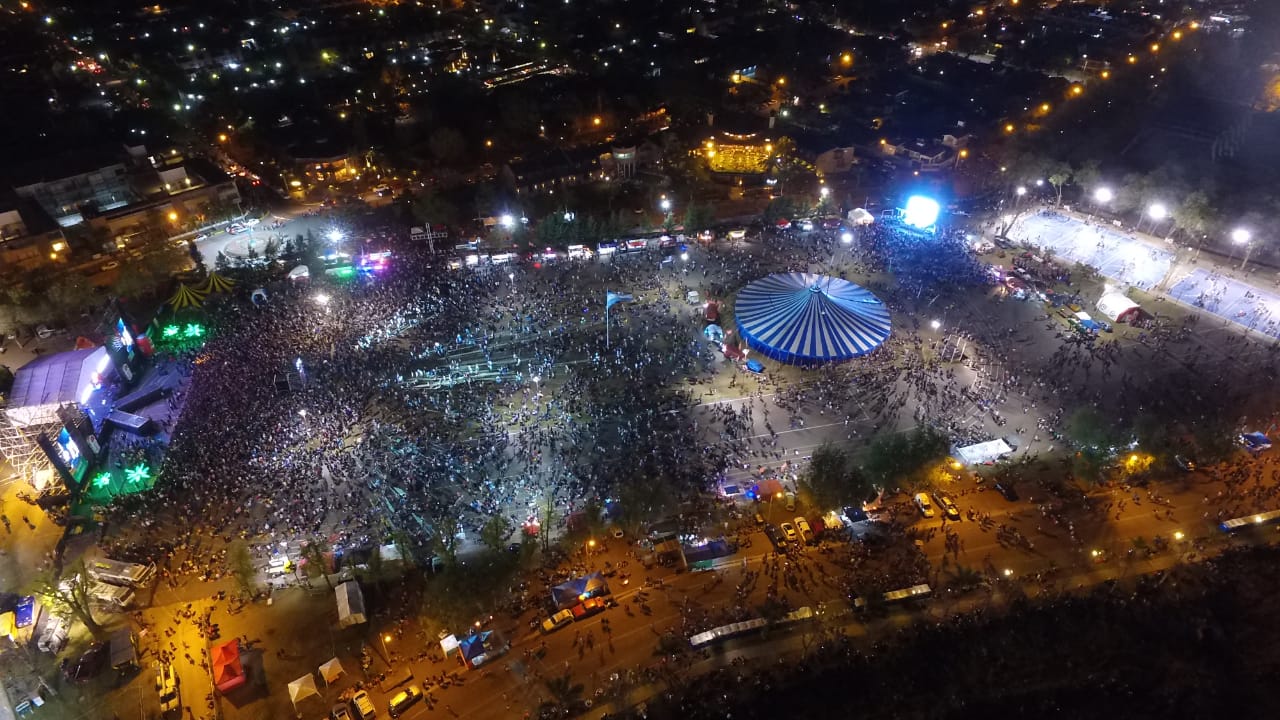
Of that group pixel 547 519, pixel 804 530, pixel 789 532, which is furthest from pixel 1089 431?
pixel 547 519

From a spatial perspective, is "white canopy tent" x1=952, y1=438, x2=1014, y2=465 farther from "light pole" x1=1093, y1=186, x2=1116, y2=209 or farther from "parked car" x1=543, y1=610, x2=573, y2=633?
"light pole" x1=1093, y1=186, x2=1116, y2=209

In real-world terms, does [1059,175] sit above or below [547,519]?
above

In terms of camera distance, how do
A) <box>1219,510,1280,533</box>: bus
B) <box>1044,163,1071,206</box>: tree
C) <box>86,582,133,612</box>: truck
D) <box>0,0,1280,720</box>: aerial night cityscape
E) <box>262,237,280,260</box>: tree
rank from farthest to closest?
<box>1044,163,1071,206</box>: tree, <box>262,237,280,260</box>: tree, <box>1219,510,1280,533</box>: bus, <box>86,582,133,612</box>: truck, <box>0,0,1280,720</box>: aerial night cityscape

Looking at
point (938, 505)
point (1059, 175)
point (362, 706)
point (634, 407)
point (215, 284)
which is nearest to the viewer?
point (362, 706)

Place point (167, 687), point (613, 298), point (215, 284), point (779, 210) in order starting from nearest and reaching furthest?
point (167, 687)
point (613, 298)
point (215, 284)
point (779, 210)

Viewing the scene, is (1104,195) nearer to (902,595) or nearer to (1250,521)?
(1250,521)

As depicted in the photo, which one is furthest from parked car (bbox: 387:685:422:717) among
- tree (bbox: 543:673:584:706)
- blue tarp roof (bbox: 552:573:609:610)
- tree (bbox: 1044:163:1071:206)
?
tree (bbox: 1044:163:1071:206)
